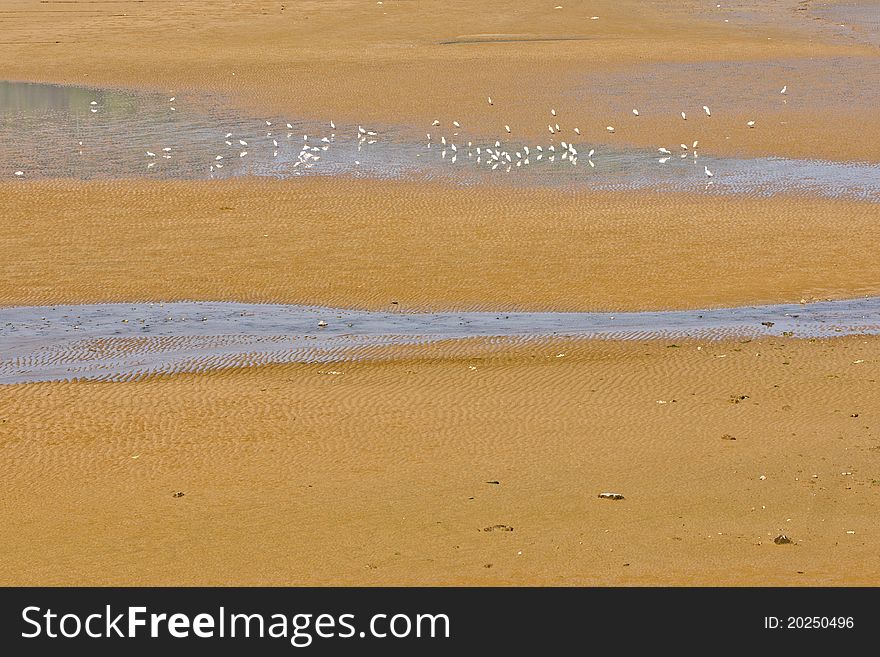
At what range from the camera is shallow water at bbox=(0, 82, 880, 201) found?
19609 mm

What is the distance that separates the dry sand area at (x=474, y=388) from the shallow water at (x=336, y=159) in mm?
768

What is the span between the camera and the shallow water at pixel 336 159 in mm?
19609

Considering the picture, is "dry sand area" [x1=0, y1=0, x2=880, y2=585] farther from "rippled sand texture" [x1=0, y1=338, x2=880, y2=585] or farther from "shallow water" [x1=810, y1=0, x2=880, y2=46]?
"shallow water" [x1=810, y1=0, x2=880, y2=46]

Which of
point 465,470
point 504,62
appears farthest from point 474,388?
point 504,62

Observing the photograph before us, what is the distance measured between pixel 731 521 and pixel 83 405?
17.2 ft

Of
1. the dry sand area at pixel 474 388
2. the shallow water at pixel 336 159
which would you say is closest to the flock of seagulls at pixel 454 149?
the shallow water at pixel 336 159

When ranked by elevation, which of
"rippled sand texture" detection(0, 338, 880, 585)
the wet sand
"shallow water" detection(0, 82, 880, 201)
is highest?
"shallow water" detection(0, 82, 880, 201)

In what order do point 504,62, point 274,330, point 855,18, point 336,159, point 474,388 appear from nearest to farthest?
point 474,388, point 274,330, point 336,159, point 504,62, point 855,18

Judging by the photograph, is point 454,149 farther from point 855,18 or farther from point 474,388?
point 855,18

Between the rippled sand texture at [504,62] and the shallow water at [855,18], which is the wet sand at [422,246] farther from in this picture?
the shallow water at [855,18]

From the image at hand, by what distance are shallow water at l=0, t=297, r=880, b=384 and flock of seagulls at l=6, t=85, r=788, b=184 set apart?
706 cm

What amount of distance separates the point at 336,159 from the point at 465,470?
519 inches

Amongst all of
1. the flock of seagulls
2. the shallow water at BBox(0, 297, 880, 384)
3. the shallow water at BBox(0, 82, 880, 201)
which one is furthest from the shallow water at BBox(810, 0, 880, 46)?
the shallow water at BBox(0, 297, 880, 384)

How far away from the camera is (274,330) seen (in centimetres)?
1270
